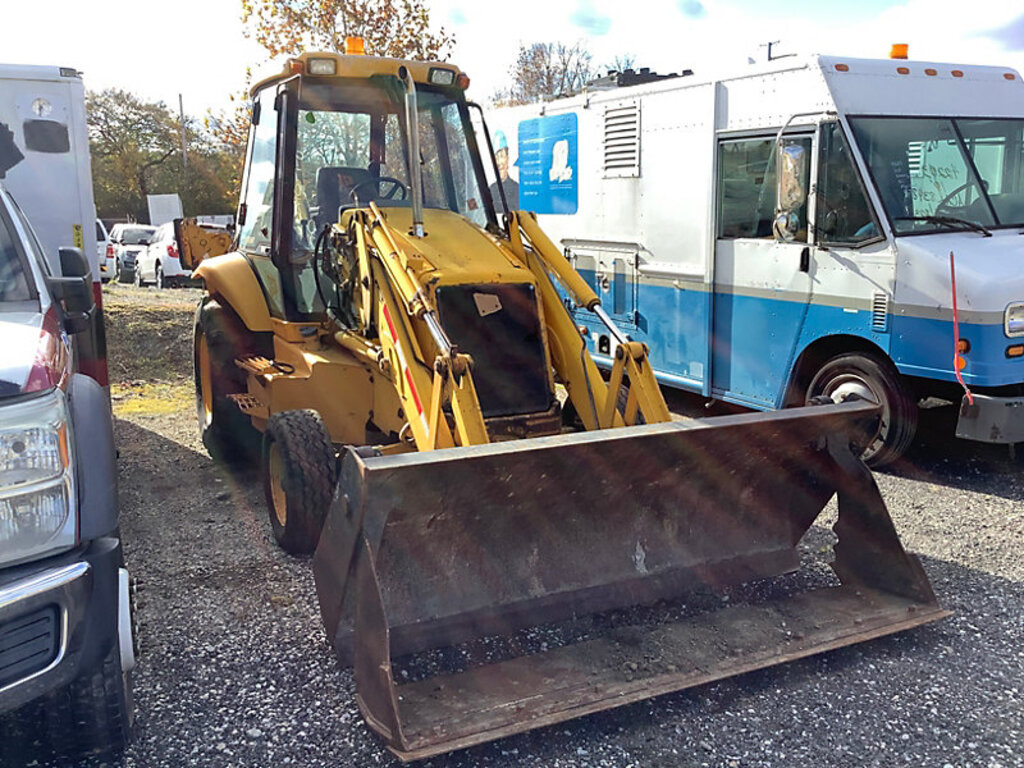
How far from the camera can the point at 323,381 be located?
510 cm

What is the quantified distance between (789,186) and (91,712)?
17.7 ft

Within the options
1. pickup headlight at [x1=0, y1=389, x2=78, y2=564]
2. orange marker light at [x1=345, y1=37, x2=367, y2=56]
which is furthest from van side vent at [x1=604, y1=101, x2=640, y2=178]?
pickup headlight at [x1=0, y1=389, x2=78, y2=564]

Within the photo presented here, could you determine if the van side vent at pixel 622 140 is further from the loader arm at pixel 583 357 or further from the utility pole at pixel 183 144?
the utility pole at pixel 183 144

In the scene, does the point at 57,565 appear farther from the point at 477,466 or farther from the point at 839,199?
the point at 839,199

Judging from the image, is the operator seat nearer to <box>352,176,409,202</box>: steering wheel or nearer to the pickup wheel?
<box>352,176,409,202</box>: steering wheel

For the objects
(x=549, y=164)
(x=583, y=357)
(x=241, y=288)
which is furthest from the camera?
(x=549, y=164)

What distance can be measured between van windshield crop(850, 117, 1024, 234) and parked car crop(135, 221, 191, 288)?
658 inches

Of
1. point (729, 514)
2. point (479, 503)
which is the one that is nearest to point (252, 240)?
point (479, 503)

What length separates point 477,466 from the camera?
11.2ft

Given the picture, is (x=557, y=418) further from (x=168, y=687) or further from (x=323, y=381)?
(x=168, y=687)

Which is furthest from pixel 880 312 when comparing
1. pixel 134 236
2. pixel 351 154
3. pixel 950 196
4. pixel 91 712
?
pixel 134 236

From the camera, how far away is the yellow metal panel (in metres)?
5.76

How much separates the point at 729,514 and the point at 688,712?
1.12 m

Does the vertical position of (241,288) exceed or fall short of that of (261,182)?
it falls short
